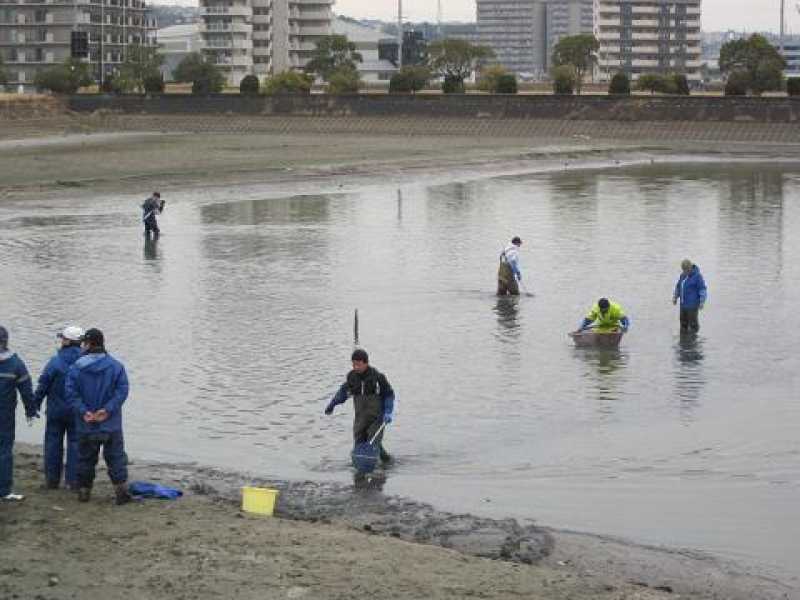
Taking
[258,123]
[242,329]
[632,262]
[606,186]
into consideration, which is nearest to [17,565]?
[242,329]

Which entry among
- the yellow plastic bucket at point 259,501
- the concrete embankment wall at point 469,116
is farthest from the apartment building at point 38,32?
the yellow plastic bucket at point 259,501

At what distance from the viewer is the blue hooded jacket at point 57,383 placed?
1333cm

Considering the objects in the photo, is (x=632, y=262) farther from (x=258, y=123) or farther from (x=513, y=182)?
(x=258, y=123)

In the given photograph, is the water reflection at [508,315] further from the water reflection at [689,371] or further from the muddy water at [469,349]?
the water reflection at [689,371]

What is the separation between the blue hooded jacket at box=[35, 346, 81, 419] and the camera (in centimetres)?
1333

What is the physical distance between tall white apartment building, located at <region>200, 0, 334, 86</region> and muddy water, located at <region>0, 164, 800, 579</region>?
113432mm

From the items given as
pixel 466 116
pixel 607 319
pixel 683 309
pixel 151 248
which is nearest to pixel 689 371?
pixel 607 319

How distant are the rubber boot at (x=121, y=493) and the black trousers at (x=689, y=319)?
1330cm

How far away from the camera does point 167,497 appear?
13.7 meters

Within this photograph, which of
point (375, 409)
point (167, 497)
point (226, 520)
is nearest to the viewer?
point (226, 520)

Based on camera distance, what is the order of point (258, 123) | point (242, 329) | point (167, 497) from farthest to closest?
point (258, 123) → point (242, 329) → point (167, 497)

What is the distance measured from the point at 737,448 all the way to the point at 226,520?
21.7 feet

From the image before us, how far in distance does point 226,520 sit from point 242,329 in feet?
40.9

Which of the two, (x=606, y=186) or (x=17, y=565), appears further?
(x=606, y=186)
